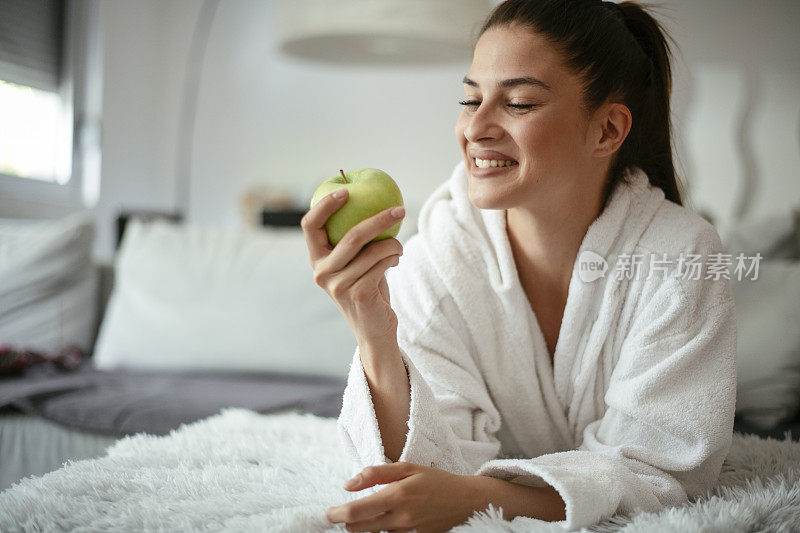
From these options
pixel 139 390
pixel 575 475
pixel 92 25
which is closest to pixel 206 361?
pixel 139 390

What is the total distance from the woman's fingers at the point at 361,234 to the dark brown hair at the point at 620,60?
0.45 metres

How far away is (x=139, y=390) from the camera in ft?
6.14

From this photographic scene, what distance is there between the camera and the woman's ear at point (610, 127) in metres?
1.19

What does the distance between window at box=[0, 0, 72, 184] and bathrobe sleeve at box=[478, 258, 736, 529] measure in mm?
3293

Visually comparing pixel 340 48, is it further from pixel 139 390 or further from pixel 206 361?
pixel 139 390

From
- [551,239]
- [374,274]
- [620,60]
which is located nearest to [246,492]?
[374,274]

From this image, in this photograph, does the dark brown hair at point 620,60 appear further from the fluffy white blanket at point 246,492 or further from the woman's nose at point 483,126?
the fluffy white blanket at point 246,492

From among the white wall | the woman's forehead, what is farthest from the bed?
the white wall

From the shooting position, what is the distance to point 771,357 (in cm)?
158

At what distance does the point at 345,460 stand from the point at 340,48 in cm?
169

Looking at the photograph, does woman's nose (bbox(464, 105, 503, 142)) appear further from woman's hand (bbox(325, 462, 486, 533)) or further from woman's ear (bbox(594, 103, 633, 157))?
woman's hand (bbox(325, 462, 486, 533))

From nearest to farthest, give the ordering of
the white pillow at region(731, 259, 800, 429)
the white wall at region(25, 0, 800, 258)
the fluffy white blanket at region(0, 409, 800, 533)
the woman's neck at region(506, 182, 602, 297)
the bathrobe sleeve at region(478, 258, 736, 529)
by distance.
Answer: the fluffy white blanket at region(0, 409, 800, 533), the bathrobe sleeve at region(478, 258, 736, 529), the woman's neck at region(506, 182, 602, 297), the white pillow at region(731, 259, 800, 429), the white wall at region(25, 0, 800, 258)

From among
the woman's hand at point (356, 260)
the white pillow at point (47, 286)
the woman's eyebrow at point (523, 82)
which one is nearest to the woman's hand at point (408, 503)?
the woman's hand at point (356, 260)

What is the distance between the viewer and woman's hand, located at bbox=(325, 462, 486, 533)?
2.77 feet
